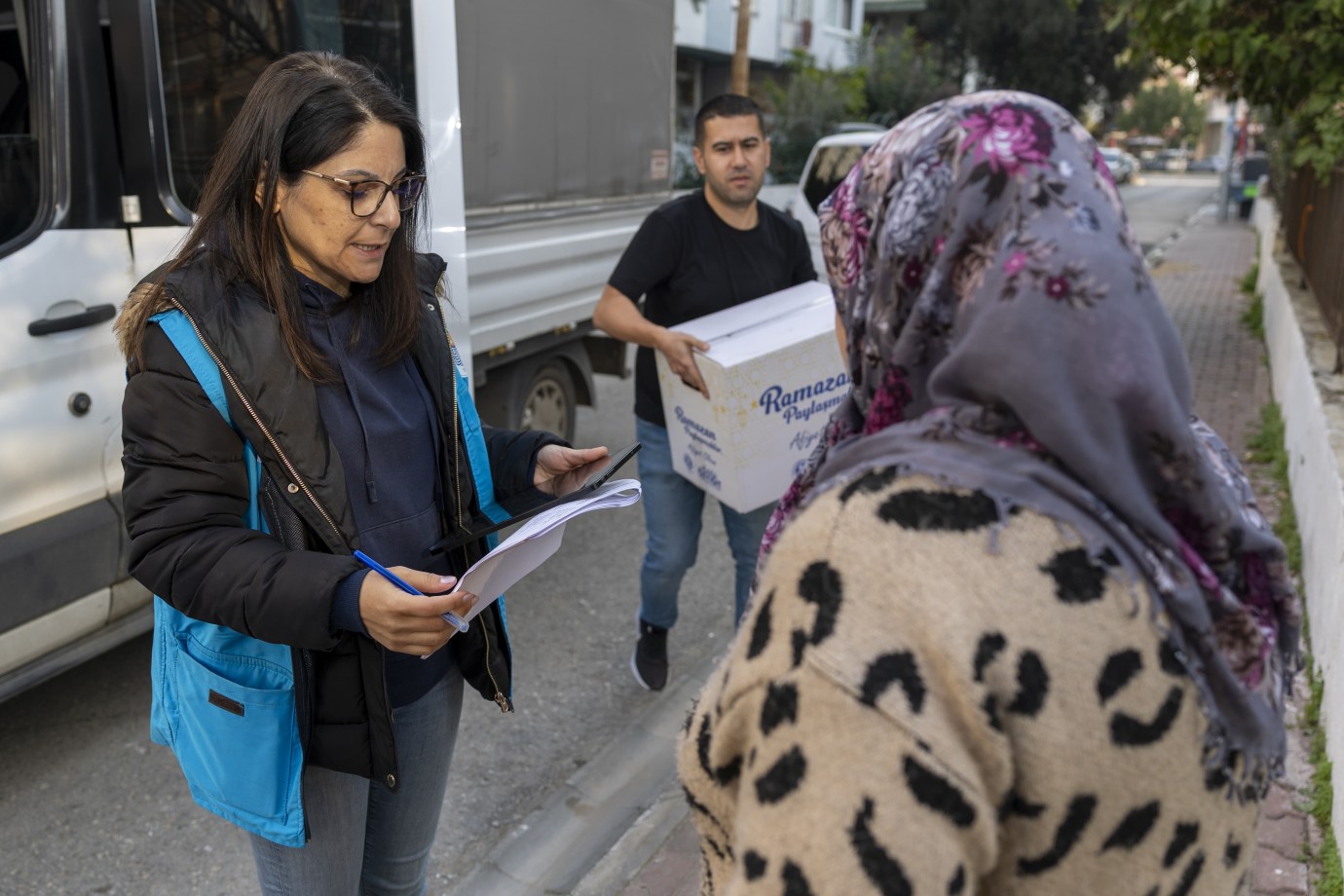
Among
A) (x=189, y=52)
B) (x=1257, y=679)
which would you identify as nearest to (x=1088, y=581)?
(x=1257, y=679)

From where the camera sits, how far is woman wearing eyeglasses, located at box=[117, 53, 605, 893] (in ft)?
5.08

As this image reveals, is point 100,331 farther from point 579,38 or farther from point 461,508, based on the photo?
point 579,38

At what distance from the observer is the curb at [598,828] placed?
2.86m

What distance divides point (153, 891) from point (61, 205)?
1783mm

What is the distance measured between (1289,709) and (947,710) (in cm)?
320

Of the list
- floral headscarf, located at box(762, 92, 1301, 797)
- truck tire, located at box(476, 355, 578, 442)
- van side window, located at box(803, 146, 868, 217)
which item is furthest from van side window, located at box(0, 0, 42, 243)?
van side window, located at box(803, 146, 868, 217)

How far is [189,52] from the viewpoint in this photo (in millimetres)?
3312

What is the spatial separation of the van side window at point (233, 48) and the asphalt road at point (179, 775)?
1.67 meters

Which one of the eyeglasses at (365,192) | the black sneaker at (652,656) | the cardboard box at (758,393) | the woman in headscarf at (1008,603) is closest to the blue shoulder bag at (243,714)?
the eyeglasses at (365,192)

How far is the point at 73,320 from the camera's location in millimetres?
2951

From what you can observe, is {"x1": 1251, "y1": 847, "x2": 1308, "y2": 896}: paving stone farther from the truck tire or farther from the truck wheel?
the truck wheel

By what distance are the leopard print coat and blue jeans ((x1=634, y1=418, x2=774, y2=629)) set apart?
242 cm

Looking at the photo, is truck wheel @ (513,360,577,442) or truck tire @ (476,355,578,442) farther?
truck wheel @ (513,360,577,442)

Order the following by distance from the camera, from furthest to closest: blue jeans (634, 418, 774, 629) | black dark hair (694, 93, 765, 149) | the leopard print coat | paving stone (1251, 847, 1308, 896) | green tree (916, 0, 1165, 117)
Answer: green tree (916, 0, 1165, 117) < black dark hair (694, 93, 765, 149) < blue jeans (634, 418, 774, 629) < paving stone (1251, 847, 1308, 896) < the leopard print coat
